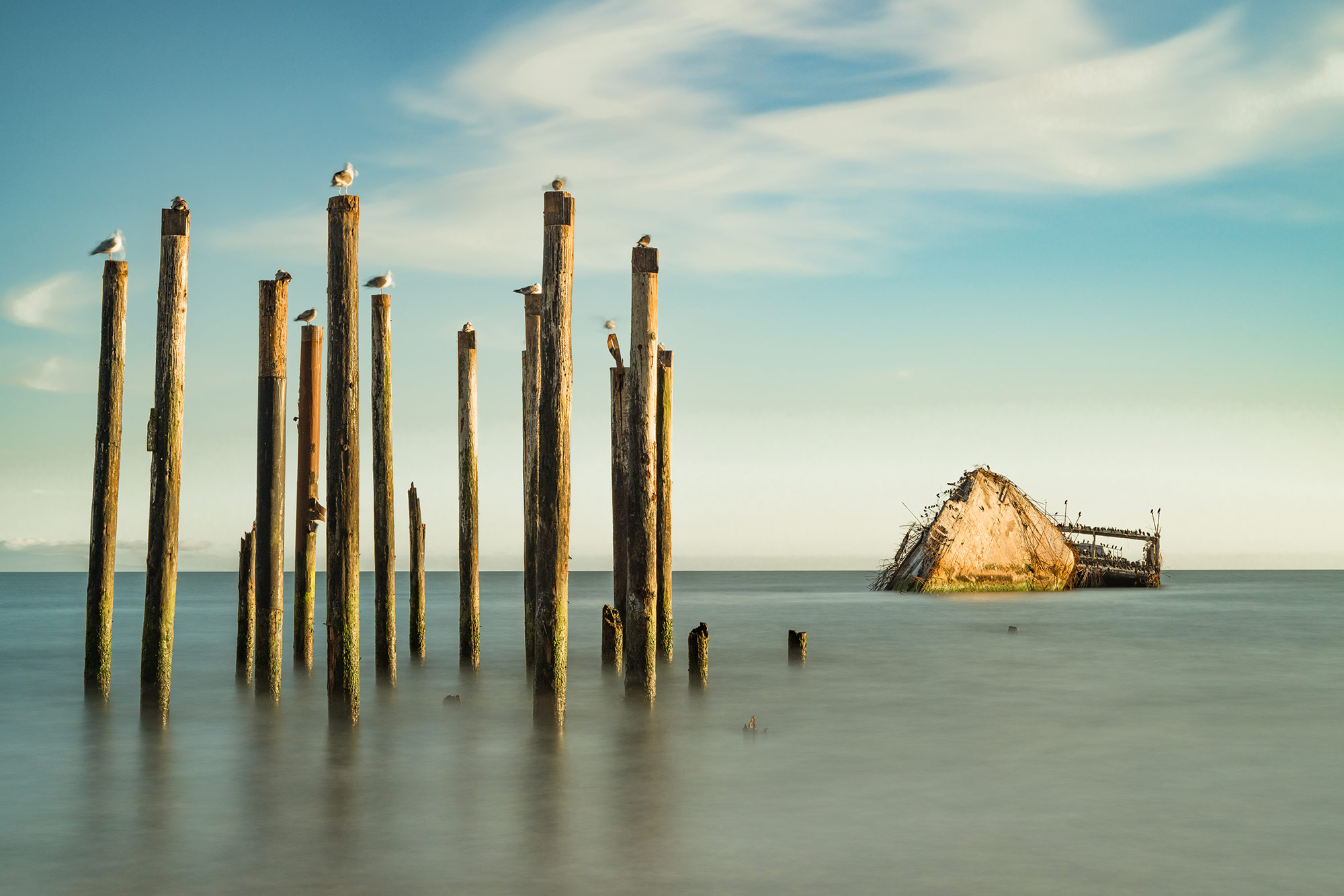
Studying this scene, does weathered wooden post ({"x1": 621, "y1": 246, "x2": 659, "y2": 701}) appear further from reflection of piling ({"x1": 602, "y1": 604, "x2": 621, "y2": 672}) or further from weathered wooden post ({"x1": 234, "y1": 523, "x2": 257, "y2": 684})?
weathered wooden post ({"x1": 234, "y1": 523, "x2": 257, "y2": 684})

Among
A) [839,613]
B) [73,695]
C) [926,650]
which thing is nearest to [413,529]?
[73,695]

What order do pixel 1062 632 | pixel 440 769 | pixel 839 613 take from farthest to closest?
pixel 839 613 → pixel 1062 632 → pixel 440 769

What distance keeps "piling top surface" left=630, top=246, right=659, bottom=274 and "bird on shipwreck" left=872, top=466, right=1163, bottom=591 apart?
1827 inches

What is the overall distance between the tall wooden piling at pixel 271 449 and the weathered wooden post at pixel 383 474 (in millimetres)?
1073

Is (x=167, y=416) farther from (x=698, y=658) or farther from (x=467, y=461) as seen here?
(x=698, y=658)

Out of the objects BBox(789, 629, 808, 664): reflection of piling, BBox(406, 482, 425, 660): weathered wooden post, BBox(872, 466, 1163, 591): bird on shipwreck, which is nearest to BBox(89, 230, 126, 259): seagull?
BBox(406, 482, 425, 660): weathered wooden post

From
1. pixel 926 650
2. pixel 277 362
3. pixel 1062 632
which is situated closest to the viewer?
pixel 277 362

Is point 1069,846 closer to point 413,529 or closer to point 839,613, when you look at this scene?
point 413,529

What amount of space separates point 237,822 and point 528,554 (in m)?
6.97

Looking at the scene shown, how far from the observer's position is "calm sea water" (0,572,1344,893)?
8406 mm

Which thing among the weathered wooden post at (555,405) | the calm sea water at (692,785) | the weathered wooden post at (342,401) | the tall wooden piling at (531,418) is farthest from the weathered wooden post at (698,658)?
the weathered wooden post at (342,401)

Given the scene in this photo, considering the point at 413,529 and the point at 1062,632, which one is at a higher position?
the point at 413,529

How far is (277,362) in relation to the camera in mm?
13602

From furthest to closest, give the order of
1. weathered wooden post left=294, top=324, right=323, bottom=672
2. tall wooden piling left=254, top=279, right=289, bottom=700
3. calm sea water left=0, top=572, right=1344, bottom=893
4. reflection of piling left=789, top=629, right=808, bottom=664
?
reflection of piling left=789, top=629, right=808, bottom=664, weathered wooden post left=294, top=324, right=323, bottom=672, tall wooden piling left=254, top=279, right=289, bottom=700, calm sea water left=0, top=572, right=1344, bottom=893
